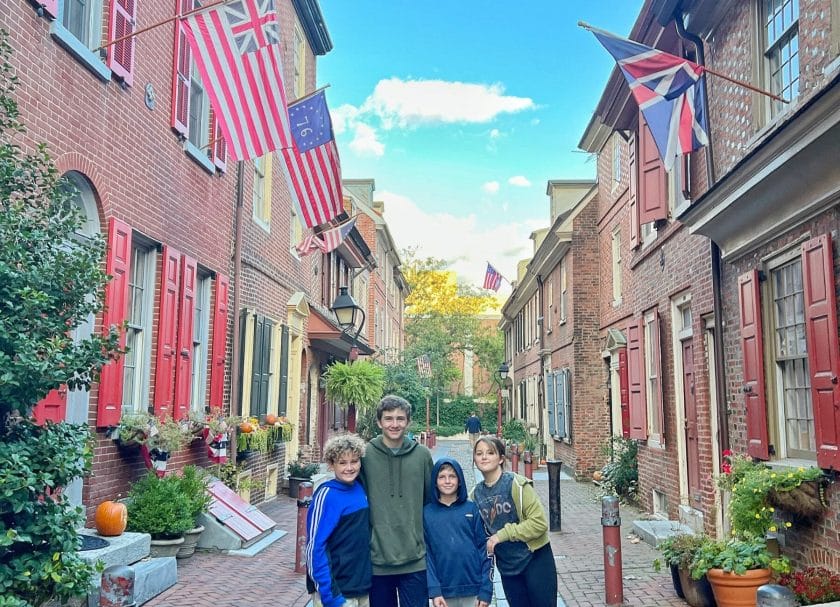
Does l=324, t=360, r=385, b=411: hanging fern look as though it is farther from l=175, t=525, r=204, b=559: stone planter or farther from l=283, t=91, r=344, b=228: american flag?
l=175, t=525, r=204, b=559: stone planter

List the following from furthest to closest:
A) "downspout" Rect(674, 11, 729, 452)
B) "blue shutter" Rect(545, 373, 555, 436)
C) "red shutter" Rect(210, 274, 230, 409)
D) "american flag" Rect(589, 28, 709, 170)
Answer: "blue shutter" Rect(545, 373, 555, 436)
"red shutter" Rect(210, 274, 230, 409)
"downspout" Rect(674, 11, 729, 452)
"american flag" Rect(589, 28, 709, 170)

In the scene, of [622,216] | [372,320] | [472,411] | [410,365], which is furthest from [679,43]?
[472,411]

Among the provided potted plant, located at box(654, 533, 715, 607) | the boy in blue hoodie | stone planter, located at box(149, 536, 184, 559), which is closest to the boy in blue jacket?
the boy in blue hoodie

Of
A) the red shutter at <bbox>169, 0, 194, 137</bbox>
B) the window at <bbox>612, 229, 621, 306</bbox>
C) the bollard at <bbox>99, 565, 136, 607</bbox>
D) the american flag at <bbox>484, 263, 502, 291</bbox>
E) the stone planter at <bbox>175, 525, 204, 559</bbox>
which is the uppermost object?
the american flag at <bbox>484, 263, 502, 291</bbox>

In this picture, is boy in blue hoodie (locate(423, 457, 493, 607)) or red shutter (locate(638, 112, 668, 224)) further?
red shutter (locate(638, 112, 668, 224))

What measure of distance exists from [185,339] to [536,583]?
20.4 ft

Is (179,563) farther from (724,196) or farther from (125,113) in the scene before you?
(724,196)

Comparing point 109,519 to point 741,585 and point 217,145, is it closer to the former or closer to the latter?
point 741,585

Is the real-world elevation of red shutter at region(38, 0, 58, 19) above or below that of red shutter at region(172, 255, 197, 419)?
above

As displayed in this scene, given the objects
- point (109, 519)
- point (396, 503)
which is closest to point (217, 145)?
point (109, 519)

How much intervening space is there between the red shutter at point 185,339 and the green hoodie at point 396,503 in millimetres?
5621

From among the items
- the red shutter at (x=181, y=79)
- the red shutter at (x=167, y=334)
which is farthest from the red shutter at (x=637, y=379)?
the red shutter at (x=181, y=79)

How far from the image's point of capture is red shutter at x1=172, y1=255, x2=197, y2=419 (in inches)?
372

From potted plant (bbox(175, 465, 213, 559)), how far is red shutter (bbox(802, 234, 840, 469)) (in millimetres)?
5961
